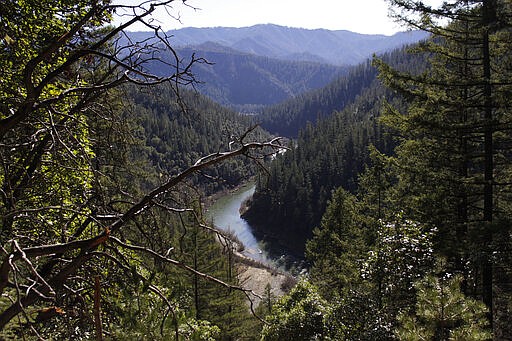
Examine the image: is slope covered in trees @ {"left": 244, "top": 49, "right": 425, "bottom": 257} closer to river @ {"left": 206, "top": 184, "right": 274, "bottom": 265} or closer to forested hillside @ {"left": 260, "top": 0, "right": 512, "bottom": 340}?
river @ {"left": 206, "top": 184, "right": 274, "bottom": 265}

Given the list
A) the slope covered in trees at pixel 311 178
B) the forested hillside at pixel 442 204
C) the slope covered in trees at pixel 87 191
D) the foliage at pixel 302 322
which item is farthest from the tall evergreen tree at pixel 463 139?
the slope covered in trees at pixel 311 178

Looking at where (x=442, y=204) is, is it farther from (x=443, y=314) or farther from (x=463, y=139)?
(x=443, y=314)

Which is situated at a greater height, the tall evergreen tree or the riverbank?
the tall evergreen tree

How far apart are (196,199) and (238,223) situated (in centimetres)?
6371

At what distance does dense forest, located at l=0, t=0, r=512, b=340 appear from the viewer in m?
2.03

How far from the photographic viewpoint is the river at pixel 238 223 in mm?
52763

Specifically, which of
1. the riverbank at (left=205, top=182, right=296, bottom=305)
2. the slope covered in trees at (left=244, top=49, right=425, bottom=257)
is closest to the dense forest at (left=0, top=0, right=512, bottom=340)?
the riverbank at (left=205, top=182, right=296, bottom=305)

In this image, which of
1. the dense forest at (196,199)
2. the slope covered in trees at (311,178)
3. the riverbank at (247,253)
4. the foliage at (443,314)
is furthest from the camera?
the slope covered in trees at (311,178)

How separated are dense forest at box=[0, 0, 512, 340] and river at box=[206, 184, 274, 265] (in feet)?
102

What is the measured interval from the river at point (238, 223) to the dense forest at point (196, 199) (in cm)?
3115

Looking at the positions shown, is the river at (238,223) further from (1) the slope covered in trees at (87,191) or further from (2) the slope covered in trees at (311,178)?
(1) the slope covered in trees at (87,191)

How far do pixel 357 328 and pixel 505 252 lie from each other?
10.6 ft

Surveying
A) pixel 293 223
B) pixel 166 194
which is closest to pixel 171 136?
pixel 293 223

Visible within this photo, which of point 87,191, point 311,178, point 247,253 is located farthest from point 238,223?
point 87,191
